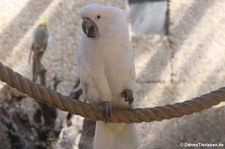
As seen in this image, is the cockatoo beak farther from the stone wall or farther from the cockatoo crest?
the stone wall

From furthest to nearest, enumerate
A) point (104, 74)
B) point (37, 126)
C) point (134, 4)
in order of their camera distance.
Result: point (134, 4) < point (37, 126) < point (104, 74)

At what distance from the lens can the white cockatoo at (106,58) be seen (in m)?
1.38

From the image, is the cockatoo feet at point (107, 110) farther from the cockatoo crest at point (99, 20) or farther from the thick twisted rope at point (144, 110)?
the cockatoo crest at point (99, 20)

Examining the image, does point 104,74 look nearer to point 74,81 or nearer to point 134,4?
point 74,81

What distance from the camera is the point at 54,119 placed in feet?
7.28

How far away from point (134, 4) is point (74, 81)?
2.13 feet

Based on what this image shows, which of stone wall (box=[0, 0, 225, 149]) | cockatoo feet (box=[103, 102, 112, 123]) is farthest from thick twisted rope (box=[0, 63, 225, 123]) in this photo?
stone wall (box=[0, 0, 225, 149])

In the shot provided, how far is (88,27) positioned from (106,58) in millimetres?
106

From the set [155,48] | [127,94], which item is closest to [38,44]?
[155,48]

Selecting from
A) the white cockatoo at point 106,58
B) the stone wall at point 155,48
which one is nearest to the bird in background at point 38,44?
the stone wall at point 155,48

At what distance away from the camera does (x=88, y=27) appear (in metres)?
A: 1.36

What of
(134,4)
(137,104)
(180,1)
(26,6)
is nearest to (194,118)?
(137,104)

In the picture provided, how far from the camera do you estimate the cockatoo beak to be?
1356mm

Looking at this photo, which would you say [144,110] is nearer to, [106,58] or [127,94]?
[127,94]
